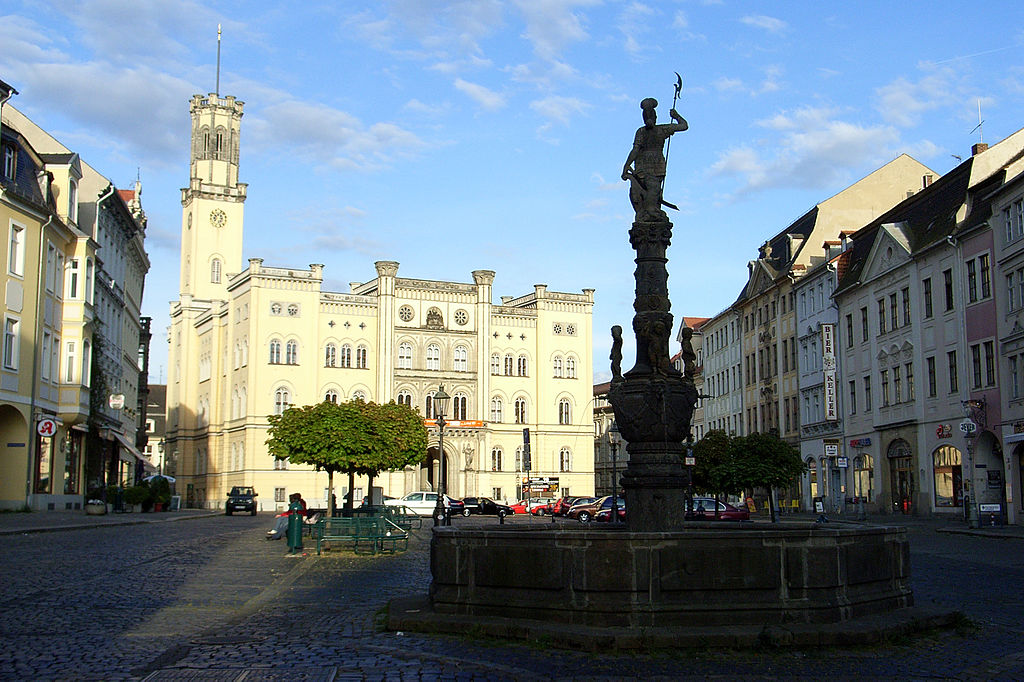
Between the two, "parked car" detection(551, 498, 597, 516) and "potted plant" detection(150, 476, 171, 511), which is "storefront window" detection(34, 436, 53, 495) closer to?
"potted plant" detection(150, 476, 171, 511)

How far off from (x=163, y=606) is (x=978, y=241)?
3671 centimetres

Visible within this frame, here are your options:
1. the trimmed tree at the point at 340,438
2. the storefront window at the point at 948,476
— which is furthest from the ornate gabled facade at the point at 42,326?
the storefront window at the point at 948,476

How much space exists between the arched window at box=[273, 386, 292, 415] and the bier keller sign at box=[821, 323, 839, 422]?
45.5 meters

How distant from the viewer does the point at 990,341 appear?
41.7 meters

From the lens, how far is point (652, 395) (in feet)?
47.5

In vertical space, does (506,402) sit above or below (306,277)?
below

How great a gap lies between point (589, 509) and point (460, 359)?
40.9 meters

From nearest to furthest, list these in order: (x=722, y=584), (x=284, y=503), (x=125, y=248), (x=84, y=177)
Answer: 1. (x=722, y=584)
2. (x=84, y=177)
3. (x=125, y=248)
4. (x=284, y=503)

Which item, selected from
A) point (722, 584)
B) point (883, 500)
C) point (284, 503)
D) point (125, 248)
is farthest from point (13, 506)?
point (284, 503)

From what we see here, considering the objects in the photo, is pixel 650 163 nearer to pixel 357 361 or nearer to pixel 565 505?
pixel 565 505

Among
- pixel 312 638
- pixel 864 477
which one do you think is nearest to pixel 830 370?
pixel 864 477

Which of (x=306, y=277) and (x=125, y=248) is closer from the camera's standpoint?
(x=125, y=248)

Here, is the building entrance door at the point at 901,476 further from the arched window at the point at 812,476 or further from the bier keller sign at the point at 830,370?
the arched window at the point at 812,476

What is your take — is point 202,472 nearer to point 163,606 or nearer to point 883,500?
point 883,500
